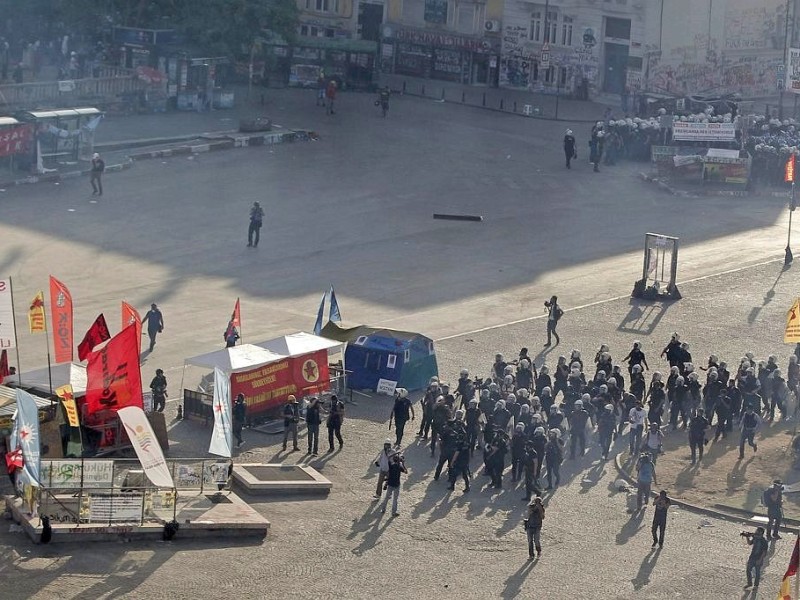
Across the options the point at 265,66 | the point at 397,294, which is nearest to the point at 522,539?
the point at 397,294

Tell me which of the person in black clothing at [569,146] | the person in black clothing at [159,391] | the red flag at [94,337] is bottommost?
the person in black clothing at [159,391]

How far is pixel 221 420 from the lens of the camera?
24.6m

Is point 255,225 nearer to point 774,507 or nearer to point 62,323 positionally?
point 62,323

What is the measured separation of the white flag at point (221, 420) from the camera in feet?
79.5

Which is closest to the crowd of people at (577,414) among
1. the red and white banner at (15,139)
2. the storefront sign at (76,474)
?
the storefront sign at (76,474)

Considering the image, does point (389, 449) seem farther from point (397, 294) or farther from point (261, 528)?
point (397, 294)

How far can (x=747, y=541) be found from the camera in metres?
24.0

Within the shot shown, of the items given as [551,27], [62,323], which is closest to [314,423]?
[62,323]

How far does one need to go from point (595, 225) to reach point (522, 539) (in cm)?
2453

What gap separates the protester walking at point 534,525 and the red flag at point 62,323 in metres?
9.31

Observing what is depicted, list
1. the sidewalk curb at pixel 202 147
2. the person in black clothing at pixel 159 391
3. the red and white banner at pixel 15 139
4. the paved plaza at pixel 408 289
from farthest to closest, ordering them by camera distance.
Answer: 1. the sidewalk curb at pixel 202 147
2. the red and white banner at pixel 15 139
3. the person in black clothing at pixel 159 391
4. the paved plaza at pixel 408 289

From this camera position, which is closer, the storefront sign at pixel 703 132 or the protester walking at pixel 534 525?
the protester walking at pixel 534 525

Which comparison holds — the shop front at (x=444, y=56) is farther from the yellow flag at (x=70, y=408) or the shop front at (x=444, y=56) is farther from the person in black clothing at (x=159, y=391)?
the yellow flag at (x=70, y=408)

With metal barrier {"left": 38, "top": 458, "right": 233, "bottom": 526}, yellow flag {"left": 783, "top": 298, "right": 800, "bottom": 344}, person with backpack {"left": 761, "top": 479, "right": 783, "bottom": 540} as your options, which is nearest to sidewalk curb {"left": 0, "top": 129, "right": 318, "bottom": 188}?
metal barrier {"left": 38, "top": 458, "right": 233, "bottom": 526}
